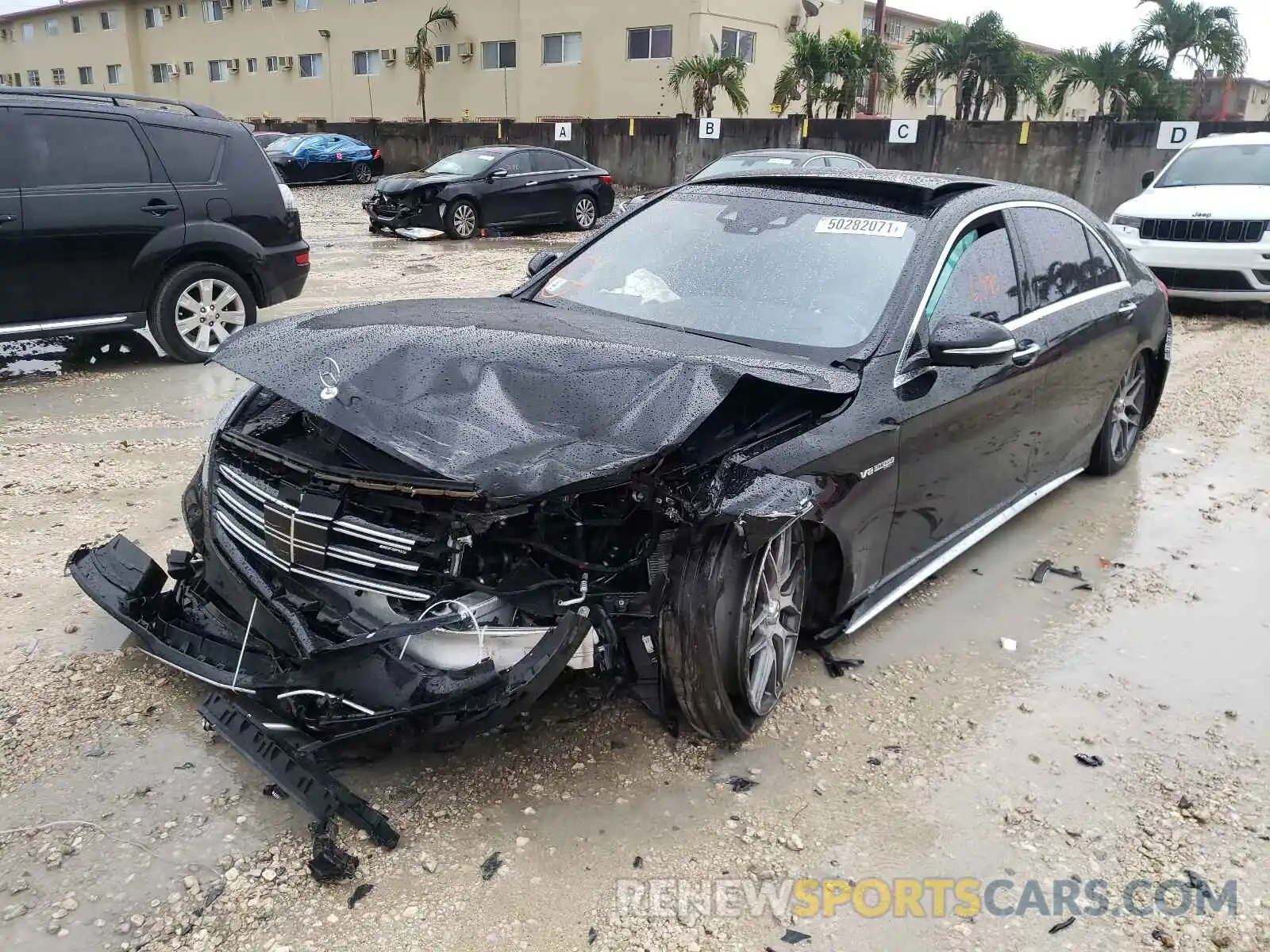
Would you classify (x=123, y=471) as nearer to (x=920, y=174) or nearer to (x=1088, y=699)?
(x=920, y=174)

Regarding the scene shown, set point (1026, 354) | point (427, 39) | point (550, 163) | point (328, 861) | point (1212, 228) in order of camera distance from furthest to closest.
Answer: point (427, 39)
point (550, 163)
point (1212, 228)
point (1026, 354)
point (328, 861)

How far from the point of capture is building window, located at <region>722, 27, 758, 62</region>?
98.3 feet

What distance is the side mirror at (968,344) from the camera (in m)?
3.36

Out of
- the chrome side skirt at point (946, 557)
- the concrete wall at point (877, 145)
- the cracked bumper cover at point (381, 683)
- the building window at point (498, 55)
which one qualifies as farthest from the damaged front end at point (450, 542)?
the building window at point (498, 55)

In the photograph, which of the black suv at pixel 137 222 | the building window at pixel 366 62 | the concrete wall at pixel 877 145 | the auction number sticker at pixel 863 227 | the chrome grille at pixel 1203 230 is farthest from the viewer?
the building window at pixel 366 62

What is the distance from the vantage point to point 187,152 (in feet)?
25.0

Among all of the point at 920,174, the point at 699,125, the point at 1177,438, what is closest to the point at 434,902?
the point at 920,174

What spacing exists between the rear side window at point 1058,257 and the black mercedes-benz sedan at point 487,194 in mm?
12427

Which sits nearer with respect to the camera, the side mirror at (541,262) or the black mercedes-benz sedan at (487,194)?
the side mirror at (541,262)

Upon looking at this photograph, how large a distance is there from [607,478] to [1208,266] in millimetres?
9796

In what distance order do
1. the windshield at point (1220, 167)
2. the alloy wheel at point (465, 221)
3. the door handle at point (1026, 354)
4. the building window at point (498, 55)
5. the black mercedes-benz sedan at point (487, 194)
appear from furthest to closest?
the building window at point (498, 55)
the alloy wheel at point (465, 221)
the black mercedes-benz sedan at point (487, 194)
the windshield at point (1220, 167)
the door handle at point (1026, 354)

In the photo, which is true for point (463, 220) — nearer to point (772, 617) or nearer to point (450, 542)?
point (772, 617)

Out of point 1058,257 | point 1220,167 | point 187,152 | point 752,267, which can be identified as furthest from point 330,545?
point 1220,167

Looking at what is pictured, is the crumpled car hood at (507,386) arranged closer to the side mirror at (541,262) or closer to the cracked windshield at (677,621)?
the cracked windshield at (677,621)
